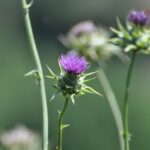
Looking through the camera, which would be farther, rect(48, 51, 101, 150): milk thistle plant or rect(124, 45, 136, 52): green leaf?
rect(124, 45, 136, 52): green leaf

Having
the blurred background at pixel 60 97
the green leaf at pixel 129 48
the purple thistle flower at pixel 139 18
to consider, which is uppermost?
the blurred background at pixel 60 97

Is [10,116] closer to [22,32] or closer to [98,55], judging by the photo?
[22,32]

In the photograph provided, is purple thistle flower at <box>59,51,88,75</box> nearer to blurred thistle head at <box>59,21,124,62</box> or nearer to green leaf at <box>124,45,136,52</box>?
green leaf at <box>124,45,136,52</box>

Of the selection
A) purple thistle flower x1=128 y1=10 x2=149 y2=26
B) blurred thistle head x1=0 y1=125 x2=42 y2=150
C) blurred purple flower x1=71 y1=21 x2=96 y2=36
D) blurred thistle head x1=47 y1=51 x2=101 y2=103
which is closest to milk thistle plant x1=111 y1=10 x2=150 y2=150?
purple thistle flower x1=128 y1=10 x2=149 y2=26

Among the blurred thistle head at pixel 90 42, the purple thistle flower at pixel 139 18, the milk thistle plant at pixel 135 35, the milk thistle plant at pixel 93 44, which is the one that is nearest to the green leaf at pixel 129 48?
the milk thistle plant at pixel 135 35

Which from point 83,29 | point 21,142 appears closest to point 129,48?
point 21,142

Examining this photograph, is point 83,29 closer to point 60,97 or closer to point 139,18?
Answer: point 139,18

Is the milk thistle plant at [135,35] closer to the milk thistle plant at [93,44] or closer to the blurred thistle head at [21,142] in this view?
the milk thistle plant at [93,44]

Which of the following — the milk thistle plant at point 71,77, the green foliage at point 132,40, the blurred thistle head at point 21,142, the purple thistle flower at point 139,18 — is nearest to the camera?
the milk thistle plant at point 71,77
